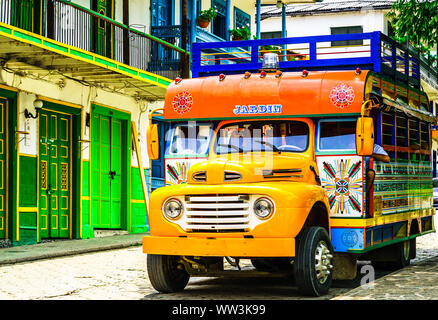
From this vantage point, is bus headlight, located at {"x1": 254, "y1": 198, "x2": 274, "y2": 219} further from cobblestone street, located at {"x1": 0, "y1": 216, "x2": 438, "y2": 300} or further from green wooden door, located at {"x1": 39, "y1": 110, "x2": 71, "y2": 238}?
green wooden door, located at {"x1": 39, "y1": 110, "x2": 71, "y2": 238}

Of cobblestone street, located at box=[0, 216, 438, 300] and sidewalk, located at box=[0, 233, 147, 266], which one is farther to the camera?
sidewalk, located at box=[0, 233, 147, 266]

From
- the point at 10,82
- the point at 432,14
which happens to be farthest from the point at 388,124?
the point at 10,82

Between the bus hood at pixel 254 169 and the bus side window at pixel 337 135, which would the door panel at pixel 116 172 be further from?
the bus side window at pixel 337 135

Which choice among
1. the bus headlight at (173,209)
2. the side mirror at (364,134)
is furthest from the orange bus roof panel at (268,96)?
the bus headlight at (173,209)

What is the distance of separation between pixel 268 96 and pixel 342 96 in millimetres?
876

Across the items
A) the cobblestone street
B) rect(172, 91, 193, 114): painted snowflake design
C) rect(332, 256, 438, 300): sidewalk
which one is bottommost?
the cobblestone street

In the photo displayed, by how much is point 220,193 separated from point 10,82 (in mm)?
8481

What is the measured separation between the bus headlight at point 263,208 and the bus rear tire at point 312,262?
0.49 metres

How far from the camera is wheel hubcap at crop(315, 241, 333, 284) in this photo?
30.0 ft

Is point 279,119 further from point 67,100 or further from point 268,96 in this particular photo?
point 67,100

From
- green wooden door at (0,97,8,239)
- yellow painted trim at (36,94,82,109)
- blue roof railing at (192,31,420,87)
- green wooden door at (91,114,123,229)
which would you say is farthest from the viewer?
green wooden door at (91,114,123,229)

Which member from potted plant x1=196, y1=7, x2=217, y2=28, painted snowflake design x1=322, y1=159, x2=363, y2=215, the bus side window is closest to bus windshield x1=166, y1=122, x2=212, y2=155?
the bus side window

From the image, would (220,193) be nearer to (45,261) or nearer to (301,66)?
(301,66)

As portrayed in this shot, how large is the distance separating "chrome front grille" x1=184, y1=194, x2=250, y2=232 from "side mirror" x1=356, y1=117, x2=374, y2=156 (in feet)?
4.95
